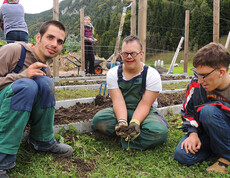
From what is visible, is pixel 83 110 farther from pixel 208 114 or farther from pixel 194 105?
pixel 208 114

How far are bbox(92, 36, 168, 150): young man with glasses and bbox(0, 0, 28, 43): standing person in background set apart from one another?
2762 mm

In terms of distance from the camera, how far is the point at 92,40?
31.0 ft

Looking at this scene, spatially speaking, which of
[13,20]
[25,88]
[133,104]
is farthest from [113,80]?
[13,20]

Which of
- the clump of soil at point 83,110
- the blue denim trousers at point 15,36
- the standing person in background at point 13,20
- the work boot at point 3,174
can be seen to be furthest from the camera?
the blue denim trousers at point 15,36

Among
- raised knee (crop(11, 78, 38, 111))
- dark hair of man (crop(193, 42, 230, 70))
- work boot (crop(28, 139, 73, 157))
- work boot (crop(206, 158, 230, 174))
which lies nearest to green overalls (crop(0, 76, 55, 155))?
raised knee (crop(11, 78, 38, 111))

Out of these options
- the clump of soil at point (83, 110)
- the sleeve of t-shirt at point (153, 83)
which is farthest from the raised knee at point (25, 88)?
the sleeve of t-shirt at point (153, 83)

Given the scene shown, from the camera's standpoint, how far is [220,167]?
191cm

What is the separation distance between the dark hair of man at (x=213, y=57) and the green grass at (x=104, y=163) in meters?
0.90

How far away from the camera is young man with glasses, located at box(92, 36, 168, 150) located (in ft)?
7.62

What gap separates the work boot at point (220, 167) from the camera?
1897 mm

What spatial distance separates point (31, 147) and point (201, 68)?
1.75 meters

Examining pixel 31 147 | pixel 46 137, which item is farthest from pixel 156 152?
pixel 31 147

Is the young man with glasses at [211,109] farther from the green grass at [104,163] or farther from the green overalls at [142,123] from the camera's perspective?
the green overalls at [142,123]

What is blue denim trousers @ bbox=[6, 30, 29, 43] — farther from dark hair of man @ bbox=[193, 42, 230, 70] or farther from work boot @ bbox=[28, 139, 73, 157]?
dark hair of man @ bbox=[193, 42, 230, 70]
